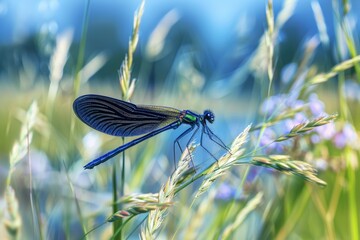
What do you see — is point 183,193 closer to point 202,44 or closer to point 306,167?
point 202,44

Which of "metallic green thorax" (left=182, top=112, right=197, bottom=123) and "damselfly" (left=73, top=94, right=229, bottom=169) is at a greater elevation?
"damselfly" (left=73, top=94, right=229, bottom=169)

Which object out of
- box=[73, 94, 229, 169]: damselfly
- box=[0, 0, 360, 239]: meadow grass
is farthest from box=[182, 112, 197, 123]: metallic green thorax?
box=[0, 0, 360, 239]: meadow grass

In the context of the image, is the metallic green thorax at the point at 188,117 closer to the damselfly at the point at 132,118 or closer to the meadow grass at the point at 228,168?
the damselfly at the point at 132,118

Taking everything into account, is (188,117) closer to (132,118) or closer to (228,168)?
(132,118)

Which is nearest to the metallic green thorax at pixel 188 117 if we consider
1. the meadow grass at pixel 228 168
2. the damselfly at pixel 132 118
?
the damselfly at pixel 132 118

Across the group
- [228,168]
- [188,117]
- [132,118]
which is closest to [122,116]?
[132,118]

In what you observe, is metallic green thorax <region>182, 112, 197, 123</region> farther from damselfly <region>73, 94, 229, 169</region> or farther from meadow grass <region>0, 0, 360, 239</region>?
meadow grass <region>0, 0, 360, 239</region>

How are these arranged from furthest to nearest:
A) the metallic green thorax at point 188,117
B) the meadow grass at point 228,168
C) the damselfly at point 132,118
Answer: the metallic green thorax at point 188,117 < the damselfly at point 132,118 < the meadow grass at point 228,168
